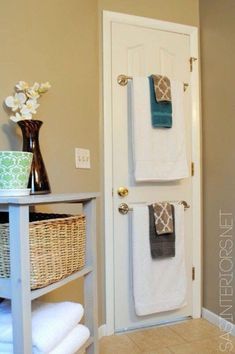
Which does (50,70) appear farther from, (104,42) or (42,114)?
(104,42)

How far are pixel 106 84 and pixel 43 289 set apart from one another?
4.87 ft

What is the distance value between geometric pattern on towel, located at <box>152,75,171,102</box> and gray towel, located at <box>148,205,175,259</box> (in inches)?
28.7

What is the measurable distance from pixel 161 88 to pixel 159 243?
1.04m

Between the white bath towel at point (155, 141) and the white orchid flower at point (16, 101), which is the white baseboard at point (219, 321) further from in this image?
the white orchid flower at point (16, 101)

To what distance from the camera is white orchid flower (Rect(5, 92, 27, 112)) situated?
142cm

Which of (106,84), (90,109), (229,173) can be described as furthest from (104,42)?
(229,173)

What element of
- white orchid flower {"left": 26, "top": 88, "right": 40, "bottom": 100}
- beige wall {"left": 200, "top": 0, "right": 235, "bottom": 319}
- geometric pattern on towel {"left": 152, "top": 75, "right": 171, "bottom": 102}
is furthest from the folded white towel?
geometric pattern on towel {"left": 152, "top": 75, "right": 171, "bottom": 102}

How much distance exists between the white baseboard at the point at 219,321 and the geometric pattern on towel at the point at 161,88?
5.12 feet

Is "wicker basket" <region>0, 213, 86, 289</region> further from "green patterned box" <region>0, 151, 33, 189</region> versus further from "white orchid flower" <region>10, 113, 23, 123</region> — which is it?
"white orchid flower" <region>10, 113, 23, 123</region>

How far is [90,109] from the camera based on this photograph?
203 centimetres

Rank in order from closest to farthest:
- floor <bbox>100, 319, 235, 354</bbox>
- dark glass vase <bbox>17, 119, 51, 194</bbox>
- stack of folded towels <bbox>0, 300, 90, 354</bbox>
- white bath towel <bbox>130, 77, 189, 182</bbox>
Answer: stack of folded towels <bbox>0, 300, 90, 354</bbox> → dark glass vase <bbox>17, 119, 51, 194</bbox> → floor <bbox>100, 319, 235, 354</bbox> → white bath towel <bbox>130, 77, 189, 182</bbox>

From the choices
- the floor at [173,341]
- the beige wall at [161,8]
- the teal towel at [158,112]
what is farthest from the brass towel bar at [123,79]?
the floor at [173,341]

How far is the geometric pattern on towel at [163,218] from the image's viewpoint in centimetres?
219

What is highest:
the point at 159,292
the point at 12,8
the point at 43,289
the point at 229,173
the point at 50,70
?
the point at 12,8
